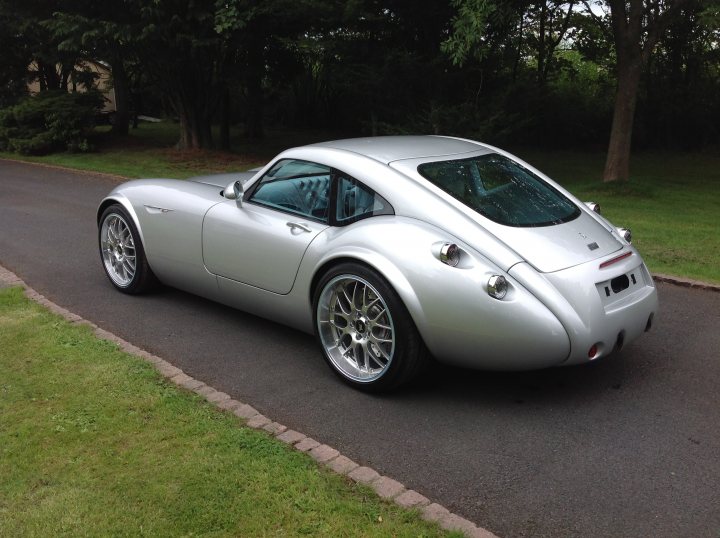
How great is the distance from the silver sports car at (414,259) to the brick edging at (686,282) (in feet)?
6.15

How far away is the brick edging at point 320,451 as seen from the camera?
3033mm

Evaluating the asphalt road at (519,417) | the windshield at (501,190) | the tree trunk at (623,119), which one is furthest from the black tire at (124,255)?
the tree trunk at (623,119)

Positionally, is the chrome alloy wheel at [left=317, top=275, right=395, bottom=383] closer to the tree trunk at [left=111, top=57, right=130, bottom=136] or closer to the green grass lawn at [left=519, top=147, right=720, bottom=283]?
the green grass lawn at [left=519, top=147, right=720, bottom=283]

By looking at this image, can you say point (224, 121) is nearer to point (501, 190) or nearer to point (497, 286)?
point (501, 190)

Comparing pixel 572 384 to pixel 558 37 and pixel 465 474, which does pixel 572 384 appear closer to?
pixel 465 474

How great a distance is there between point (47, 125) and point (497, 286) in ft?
63.7

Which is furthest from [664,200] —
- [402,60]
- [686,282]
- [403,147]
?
[403,147]

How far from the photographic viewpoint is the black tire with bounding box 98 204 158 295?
603 cm

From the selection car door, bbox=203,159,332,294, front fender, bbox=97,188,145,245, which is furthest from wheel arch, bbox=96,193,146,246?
car door, bbox=203,159,332,294

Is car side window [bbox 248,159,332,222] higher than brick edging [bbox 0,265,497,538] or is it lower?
higher

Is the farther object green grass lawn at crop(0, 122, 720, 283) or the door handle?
green grass lawn at crop(0, 122, 720, 283)

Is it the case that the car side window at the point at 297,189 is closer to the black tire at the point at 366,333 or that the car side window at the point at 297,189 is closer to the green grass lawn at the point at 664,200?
the black tire at the point at 366,333

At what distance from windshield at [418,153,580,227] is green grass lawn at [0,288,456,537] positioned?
1.88 meters

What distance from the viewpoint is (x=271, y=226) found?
16.0ft
